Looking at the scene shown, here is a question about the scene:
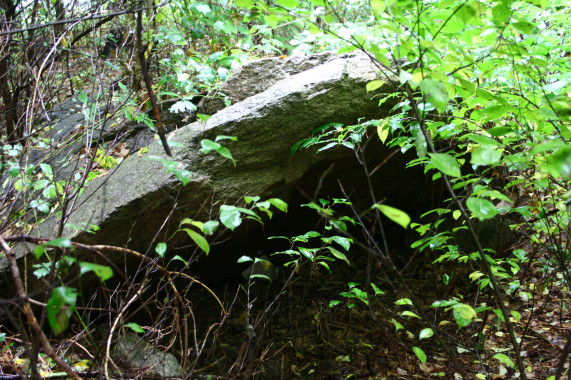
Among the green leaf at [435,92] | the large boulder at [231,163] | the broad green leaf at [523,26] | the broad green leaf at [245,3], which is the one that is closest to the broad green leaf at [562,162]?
the green leaf at [435,92]

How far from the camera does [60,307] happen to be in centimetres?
92

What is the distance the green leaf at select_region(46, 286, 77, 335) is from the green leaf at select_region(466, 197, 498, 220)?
1089 mm

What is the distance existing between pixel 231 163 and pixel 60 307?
6.36 feet

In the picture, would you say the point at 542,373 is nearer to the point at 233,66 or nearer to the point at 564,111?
the point at 564,111

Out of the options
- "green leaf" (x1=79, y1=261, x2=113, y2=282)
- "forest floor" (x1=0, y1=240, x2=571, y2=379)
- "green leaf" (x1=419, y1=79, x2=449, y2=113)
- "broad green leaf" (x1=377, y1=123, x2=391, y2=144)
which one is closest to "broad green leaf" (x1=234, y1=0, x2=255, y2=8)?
"green leaf" (x1=419, y1=79, x2=449, y2=113)

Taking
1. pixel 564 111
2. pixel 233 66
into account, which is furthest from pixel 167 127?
pixel 564 111

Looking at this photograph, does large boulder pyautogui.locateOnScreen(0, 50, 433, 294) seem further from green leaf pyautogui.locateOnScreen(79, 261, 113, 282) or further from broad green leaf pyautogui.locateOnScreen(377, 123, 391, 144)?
green leaf pyautogui.locateOnScreen(79, 261, 113, 282)

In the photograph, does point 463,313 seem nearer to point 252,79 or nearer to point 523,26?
point 523,26

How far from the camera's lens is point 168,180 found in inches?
102

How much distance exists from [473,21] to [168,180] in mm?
1958

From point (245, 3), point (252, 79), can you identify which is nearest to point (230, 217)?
point (245, 3)

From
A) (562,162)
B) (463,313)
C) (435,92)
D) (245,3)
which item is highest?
(245,3)

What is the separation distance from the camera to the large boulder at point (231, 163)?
2600 millimetres

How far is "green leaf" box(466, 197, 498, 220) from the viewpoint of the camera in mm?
1129
